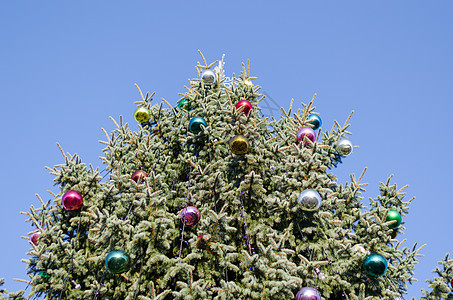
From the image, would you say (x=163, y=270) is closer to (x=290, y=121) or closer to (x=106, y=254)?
(x=106, y=254)

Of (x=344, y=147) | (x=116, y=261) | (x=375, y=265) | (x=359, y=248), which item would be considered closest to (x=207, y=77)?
(x=344, y=147)

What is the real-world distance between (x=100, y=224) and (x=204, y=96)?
180 inches

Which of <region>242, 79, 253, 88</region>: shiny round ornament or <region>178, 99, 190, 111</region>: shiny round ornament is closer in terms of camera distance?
<region>242, 79, 253, 88</region>: shiny round ornament

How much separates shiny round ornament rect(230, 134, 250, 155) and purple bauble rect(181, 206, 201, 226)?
5.46ft

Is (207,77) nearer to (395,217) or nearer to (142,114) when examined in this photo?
(142,114)

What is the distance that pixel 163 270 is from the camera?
311 inches

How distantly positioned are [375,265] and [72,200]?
6.53 meters

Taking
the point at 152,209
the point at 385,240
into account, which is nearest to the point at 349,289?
the point at 385,240

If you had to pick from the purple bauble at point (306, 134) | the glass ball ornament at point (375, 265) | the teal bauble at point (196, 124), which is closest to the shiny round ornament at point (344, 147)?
the purple bauble at point (306, 134)

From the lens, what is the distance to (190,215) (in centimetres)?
784

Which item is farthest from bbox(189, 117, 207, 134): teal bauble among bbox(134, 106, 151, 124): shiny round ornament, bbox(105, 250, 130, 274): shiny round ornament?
bbox(105, 250, 130, 274): shiny round ornament

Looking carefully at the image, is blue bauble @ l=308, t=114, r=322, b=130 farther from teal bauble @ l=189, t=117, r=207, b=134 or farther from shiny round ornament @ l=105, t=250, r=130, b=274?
shiny round ornament @ l=105, t=250, r=130, b=274

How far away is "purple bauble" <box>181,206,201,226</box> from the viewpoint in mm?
7836

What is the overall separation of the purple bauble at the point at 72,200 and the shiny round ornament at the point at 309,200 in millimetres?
4852
